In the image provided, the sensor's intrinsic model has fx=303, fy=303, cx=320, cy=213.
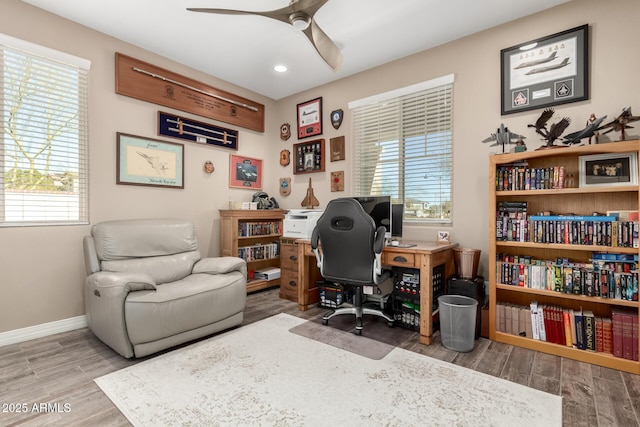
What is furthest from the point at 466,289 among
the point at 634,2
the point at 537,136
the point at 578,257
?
the point at 634,2

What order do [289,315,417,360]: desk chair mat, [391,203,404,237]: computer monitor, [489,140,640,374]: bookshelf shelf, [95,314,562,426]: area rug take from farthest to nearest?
[391,203,404,237]: computer monitor < [289,315,417,360]: desk chair mat < [489,140,640,374]: bookshelf shelf < [95,314,562,426]: area rug

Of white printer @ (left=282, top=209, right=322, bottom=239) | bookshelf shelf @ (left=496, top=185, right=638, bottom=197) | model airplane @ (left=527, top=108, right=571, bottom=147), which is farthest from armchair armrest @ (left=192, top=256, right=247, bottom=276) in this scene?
model airplane @ (left=527, top=108, right=571, bottom=147)

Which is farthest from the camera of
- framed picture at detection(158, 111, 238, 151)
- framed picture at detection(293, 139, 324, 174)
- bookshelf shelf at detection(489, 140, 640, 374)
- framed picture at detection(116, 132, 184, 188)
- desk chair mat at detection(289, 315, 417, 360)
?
framed picture at detection(293, 139, 324, 174)

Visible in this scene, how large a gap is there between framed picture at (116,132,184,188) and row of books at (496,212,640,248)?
134 inches

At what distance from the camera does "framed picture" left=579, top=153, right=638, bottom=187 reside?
212 centimetres

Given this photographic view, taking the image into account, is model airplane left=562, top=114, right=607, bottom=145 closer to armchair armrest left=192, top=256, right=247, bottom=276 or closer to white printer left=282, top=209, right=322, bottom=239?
white printer left=282, top=209, right=322, bottom=239

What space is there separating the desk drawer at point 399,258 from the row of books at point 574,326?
800 mm

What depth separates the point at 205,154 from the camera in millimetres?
3875

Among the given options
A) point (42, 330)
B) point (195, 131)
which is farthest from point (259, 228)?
point (42, 330)

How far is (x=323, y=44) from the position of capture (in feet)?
7.86

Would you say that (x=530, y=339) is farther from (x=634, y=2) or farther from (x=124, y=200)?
(x=124, y=200)

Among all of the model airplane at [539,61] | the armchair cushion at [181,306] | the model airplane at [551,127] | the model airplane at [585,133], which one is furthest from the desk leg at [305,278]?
the model airplane at [539,61]

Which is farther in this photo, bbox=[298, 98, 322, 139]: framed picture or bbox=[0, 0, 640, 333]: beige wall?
bbox=[298, 98, 322, 139]: framed picture

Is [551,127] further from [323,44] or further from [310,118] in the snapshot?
[310,118]
